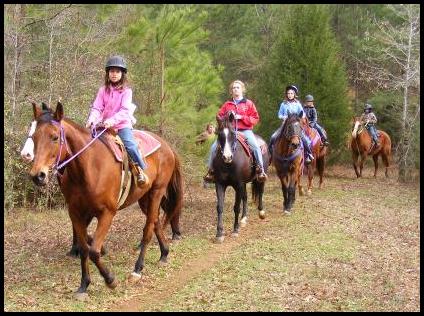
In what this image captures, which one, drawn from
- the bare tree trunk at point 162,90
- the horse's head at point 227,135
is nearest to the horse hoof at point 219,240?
the horse's head at point 227,135

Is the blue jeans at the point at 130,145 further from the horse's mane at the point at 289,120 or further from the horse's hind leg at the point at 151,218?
the horse's mane at the point at 289,120

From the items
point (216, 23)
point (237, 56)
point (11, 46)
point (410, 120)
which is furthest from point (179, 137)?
point (216, 23)

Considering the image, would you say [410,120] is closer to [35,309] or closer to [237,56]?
[237,56]

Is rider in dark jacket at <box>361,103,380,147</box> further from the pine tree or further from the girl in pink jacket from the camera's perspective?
the girl in pink jacket

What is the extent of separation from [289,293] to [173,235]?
3.45 m

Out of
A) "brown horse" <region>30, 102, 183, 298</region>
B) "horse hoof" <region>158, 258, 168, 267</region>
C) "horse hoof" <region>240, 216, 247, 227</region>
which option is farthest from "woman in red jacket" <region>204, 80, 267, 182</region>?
"brown horse" <region>30, 102, 183, 298</region>

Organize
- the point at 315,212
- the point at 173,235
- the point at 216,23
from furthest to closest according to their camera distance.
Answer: the point at 216,23 < the point at 315,212 < the point at 173,235

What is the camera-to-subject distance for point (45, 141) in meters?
5.71

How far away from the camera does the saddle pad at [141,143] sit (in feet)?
22.1

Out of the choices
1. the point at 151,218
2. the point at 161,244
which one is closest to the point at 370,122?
the point at 161,244

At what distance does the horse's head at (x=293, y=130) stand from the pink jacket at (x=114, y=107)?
565cm

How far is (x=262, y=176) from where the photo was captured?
10758mm

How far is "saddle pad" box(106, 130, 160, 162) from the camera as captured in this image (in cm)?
673

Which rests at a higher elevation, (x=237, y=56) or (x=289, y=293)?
(x=237, y=56)
